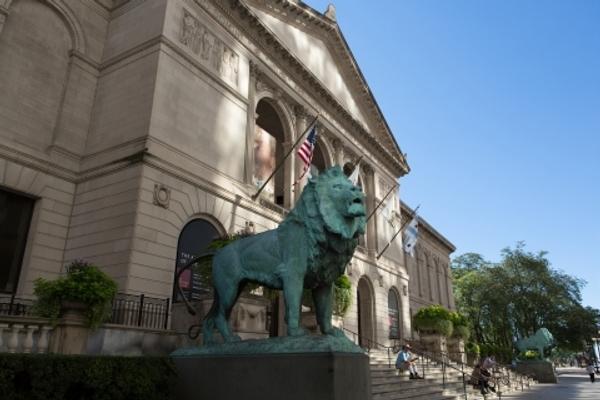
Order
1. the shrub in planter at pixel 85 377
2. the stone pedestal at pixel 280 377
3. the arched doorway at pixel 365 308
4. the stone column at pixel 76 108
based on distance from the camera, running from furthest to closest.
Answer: the arched doorway at pixel 365 308
the stone column at pixel 76 108
the shrub in planter at pixel 85 377
the stone pedestal at pixel 280 377

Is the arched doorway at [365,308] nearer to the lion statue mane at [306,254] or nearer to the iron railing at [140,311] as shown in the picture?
the iron railing at [140,311]

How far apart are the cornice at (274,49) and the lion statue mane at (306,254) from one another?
16103mm

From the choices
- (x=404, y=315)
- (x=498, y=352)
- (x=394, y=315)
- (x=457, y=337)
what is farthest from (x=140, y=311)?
(x=498, y=352)

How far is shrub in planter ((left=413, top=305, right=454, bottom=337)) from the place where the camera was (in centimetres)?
2878

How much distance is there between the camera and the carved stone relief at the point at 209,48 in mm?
18453

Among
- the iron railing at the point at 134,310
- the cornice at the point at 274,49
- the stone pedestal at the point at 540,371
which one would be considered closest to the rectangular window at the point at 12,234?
the iron railing at the point at 134,310

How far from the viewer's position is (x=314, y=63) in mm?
Result: 28375

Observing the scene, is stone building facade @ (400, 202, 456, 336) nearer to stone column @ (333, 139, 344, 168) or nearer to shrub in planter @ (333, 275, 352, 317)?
stone column @ (333, 139, 344, 168)

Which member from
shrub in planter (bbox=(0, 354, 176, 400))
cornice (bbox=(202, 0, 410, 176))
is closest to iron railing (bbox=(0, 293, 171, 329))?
shrub in planter (bbox=(0, 354, 176, 400))

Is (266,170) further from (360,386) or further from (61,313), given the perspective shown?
(360,386)

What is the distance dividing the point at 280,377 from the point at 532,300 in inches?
1981

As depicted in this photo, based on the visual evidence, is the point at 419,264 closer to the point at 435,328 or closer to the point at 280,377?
the point at 435,328

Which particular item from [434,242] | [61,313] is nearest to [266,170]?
[61,313]

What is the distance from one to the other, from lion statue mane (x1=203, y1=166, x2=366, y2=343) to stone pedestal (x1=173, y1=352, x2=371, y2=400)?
0.48 metres
